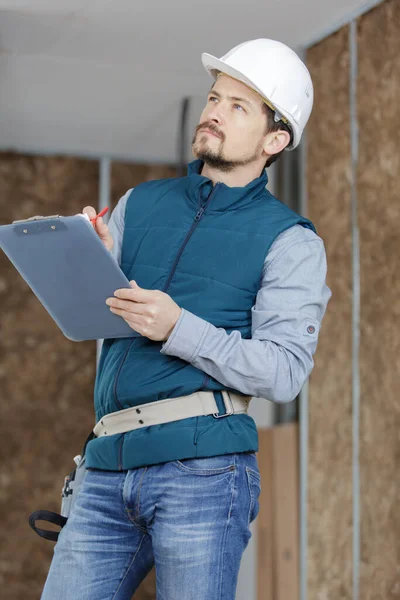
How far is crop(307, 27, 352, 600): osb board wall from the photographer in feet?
10.9

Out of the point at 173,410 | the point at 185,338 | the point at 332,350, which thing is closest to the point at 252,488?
the point at 173,410

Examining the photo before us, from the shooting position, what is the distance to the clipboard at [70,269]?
67.5 inches

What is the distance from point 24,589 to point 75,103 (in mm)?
2543

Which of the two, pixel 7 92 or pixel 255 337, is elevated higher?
pixel 7 92

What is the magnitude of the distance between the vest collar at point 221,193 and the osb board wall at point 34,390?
306 cm

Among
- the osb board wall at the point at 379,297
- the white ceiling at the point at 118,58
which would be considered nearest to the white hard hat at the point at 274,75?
the osb board wall at the point at 379,297

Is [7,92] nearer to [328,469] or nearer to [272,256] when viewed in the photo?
[328,469]

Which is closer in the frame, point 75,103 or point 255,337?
point 255,337

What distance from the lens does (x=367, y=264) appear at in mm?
3197

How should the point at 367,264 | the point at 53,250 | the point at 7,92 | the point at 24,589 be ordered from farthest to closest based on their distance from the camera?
the point at 24,589 → the point at 7,92 → the point at 367,264 → the point at 53,250

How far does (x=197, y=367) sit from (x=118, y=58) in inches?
90.6

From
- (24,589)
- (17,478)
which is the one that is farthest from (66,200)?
(24,589)

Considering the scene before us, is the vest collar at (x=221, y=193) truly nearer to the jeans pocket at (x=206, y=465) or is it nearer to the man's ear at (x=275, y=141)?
the man's ear at (x=275, y=141)

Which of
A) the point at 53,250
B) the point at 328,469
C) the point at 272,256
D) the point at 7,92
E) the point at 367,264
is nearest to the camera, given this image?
the point at 53,250
